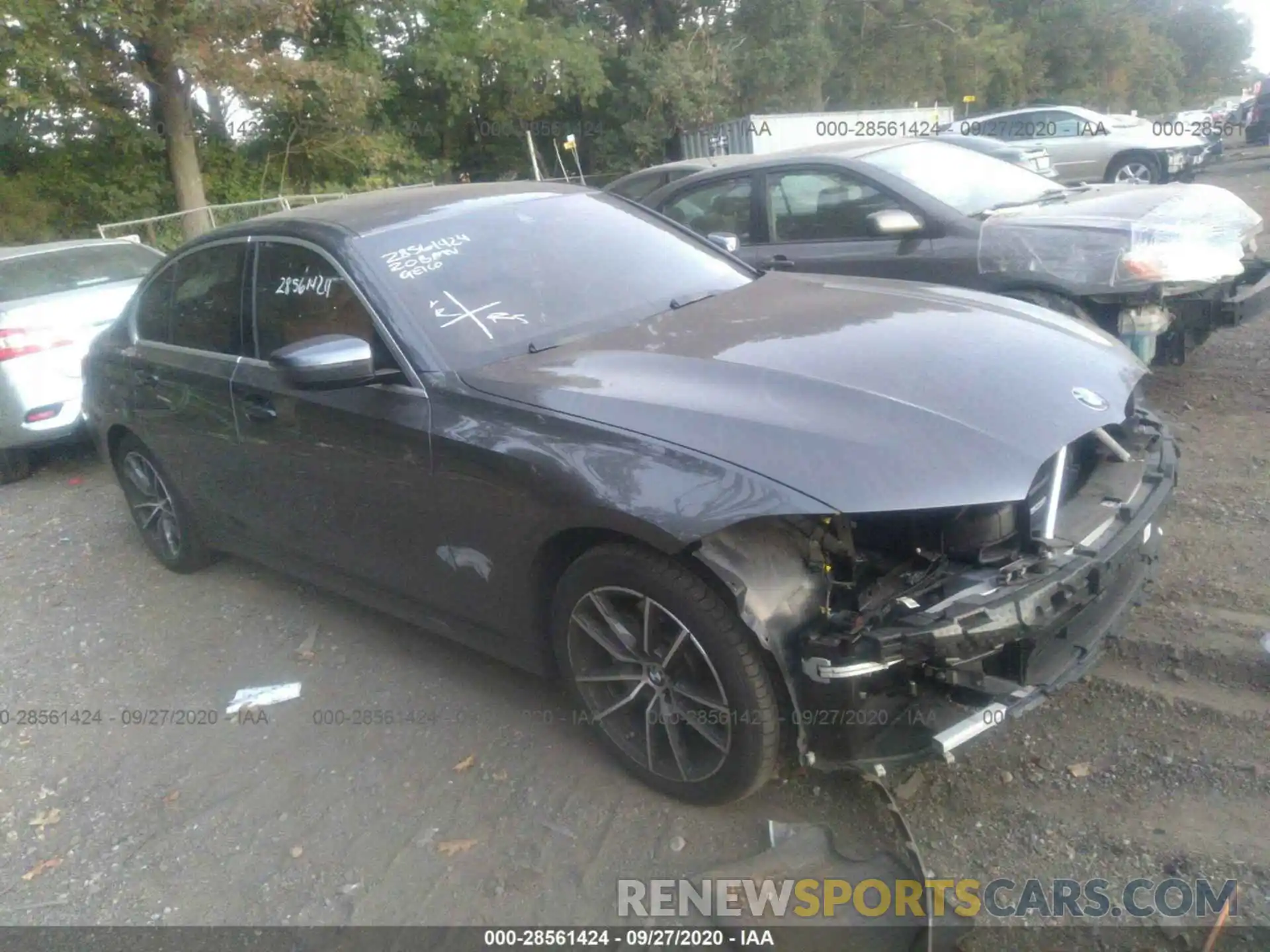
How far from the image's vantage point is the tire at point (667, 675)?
2.70m

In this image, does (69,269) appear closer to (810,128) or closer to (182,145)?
(182,145)

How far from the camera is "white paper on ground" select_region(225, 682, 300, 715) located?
4035mm

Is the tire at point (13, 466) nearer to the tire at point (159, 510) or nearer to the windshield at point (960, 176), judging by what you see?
the tire at point (159, 510)

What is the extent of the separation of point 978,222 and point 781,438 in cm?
379

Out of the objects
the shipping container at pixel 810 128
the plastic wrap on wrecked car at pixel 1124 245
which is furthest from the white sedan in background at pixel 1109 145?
the plastic wrap on wrecked car at pixel 1124 245

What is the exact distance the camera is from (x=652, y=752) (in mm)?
3094

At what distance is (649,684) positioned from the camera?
3000 millimetres

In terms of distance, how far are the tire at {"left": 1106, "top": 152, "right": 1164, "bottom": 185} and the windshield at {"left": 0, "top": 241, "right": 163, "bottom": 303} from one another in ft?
46.2

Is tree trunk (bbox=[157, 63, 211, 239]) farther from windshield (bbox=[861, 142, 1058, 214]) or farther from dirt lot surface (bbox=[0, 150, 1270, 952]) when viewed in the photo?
dirt lot surface (bbox=[0, 150, 1270, 952])

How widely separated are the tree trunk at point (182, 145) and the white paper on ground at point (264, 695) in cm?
1440

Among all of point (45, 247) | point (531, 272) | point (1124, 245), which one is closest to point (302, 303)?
point (531, 272)

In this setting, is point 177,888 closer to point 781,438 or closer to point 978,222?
point 781,438

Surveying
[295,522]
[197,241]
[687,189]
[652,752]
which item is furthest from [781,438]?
[687,189]

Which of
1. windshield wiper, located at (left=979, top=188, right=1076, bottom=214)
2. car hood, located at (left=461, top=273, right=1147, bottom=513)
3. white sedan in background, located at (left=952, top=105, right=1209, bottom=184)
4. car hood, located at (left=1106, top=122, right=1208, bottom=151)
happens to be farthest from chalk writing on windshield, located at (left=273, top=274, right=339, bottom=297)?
car hood, located at (left=1106, top=122, right=1208, bottom=151)
